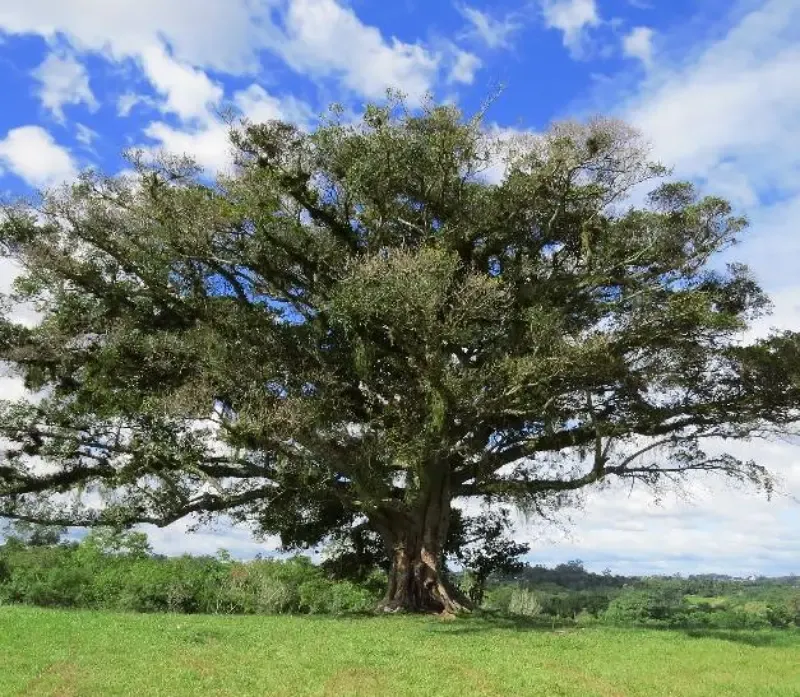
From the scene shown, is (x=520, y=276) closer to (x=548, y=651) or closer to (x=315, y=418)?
(x=315, y=418)

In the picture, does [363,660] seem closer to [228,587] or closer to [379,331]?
[379,331]

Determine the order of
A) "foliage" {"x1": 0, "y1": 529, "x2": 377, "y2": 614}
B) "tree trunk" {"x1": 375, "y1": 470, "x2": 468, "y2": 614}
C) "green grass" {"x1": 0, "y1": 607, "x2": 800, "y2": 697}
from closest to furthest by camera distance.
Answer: "green grass" {"x1": 0, "y1": 607, "x2": 800, "y2": 697}, "tree trunk" {"x1": 375, "y1": 470, "x2": 468, "y2": 614}, "foliage" {"x1": 0, "y1": 529, "x2": 377, "y2": 614}

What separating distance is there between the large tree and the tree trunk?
7 cm

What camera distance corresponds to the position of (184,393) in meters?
21.1

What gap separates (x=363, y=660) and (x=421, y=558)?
11557mm

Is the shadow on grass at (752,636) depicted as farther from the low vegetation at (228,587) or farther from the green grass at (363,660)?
the low vegetation at (228,587)

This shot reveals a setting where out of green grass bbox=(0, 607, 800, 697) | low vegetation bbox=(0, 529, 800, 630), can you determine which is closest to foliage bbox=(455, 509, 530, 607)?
low vegetation bbox=(0, 529, 800, 630)

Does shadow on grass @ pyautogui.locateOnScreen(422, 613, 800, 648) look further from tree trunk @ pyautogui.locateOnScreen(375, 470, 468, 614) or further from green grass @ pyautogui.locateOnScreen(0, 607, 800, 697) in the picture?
tree trunk @ pyautogui.locateOnScreen(375, 470, 468, 614)

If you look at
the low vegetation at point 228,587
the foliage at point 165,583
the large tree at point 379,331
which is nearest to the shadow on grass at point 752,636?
the large tree at point 379,331

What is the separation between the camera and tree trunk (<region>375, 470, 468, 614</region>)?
80.5 feet

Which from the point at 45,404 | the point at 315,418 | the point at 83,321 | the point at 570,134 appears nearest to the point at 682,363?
the point at 570,134

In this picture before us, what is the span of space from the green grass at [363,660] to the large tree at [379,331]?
18.2 feet

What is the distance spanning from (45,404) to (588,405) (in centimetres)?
1644

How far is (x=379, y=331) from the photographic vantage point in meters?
22.5
